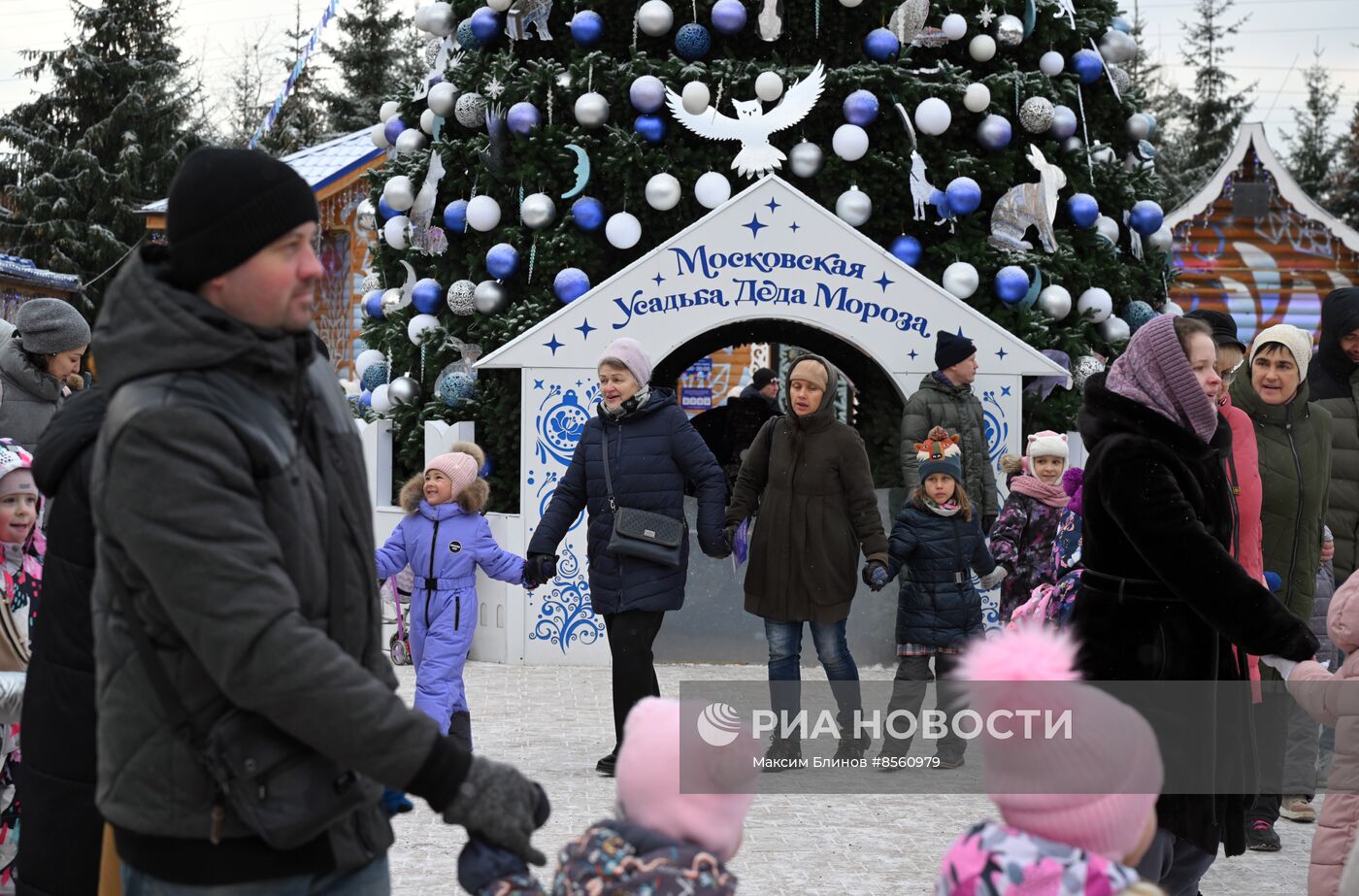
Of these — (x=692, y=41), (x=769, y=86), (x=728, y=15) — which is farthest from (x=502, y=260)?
(x=728, y=15)

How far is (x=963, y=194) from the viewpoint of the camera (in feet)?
Answer: 35.7

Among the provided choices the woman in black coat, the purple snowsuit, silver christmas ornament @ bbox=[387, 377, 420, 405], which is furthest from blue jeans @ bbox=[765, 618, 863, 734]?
silver christmas ornament @ bbox=[387, 377, 420, 405]

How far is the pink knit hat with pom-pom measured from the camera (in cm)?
270

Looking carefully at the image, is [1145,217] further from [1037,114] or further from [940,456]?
[940,456]

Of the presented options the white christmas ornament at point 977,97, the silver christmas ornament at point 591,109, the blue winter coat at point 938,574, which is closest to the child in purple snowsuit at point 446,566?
A: the blue winter coat at point 938,574

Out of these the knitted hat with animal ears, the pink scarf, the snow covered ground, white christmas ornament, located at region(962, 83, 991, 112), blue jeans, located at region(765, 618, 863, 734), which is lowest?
the snow covered ground

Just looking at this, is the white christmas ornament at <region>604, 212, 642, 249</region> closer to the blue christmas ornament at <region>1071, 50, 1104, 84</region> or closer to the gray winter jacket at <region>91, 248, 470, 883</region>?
the blue christmas ornament at <region>1071, 50, 1104, 84</region>

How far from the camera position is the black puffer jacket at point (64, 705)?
3186 mm

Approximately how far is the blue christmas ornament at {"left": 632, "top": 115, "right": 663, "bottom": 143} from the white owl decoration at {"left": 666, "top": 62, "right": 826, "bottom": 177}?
124mm

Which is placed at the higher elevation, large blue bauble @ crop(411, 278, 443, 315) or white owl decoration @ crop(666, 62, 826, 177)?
white owl decoration @ crop(666, 62, 826, 177)

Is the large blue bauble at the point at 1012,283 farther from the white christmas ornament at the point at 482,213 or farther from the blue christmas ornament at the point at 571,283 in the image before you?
the white christmas ornament at the point at 482,213

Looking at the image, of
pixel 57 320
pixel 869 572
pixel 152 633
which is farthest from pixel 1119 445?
pixel 57 320

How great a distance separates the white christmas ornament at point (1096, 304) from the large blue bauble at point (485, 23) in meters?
4.67

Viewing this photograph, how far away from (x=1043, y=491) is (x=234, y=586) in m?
5.81
